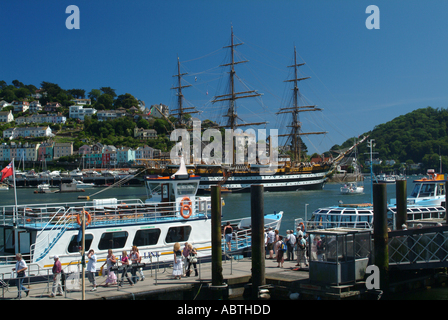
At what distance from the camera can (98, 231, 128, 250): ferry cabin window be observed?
1745 centimetres

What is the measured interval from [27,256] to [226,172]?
3143 inches

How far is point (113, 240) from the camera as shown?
1770 cm

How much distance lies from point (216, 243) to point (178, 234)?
4786 mm

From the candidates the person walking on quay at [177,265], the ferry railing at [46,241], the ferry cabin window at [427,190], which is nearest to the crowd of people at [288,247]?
the person walking on quay at [177,265]

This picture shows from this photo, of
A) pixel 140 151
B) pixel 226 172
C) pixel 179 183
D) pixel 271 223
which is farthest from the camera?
pixel 140 151

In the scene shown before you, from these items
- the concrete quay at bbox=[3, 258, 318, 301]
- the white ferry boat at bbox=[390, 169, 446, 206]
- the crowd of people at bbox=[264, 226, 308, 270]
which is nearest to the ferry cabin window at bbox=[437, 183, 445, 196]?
the white ferry boat at bbox=[390, 169, 446, 206]

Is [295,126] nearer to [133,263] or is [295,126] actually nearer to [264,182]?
[264,182]

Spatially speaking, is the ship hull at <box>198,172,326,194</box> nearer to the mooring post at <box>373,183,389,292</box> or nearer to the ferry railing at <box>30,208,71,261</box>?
the ferry railing at <box>30,208,71,261</box>

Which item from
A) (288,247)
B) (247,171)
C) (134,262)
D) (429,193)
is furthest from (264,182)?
(134,262)

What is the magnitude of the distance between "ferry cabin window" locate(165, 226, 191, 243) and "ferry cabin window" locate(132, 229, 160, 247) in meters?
0.56

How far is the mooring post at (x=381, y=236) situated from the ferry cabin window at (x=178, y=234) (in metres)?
8.54
